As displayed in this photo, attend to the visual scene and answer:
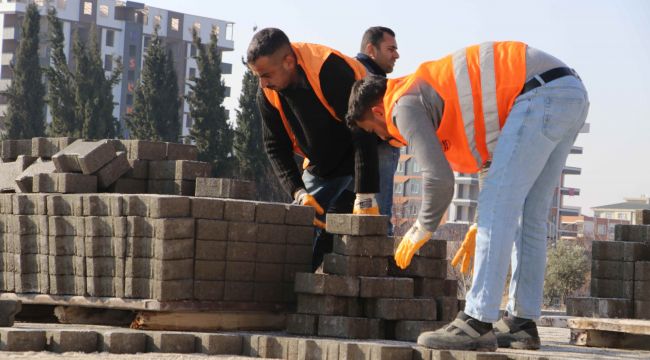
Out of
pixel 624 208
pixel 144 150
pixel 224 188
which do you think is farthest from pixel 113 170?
pixel 624 208

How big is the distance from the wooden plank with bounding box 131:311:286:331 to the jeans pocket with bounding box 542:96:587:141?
8.54 feet

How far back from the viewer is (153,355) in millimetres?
6402

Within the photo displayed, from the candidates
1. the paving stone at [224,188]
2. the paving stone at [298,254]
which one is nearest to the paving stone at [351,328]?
the paving stone at [298,254]

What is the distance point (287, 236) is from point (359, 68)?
4.01ft

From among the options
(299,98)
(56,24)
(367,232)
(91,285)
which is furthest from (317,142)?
(56,24)

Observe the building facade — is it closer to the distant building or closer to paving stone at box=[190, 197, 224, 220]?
the distant building

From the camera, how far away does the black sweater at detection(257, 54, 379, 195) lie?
723 cm

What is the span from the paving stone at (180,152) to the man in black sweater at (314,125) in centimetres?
230

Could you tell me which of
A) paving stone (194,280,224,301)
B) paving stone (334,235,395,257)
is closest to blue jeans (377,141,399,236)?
paving stone (334,235,395,257)

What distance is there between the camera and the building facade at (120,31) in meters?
90.0

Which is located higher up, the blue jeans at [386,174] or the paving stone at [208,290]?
the blue jeans at [386,174]

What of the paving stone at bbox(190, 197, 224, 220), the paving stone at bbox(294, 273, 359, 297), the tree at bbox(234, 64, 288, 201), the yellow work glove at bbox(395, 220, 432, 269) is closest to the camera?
the yellow work glove at bbox(395, 220, 432, 269)

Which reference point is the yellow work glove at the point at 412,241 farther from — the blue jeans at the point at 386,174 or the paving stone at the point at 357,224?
the blue jeans at the point at 386,174

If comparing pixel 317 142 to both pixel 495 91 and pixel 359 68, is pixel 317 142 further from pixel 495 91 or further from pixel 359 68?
pixel 495 91
